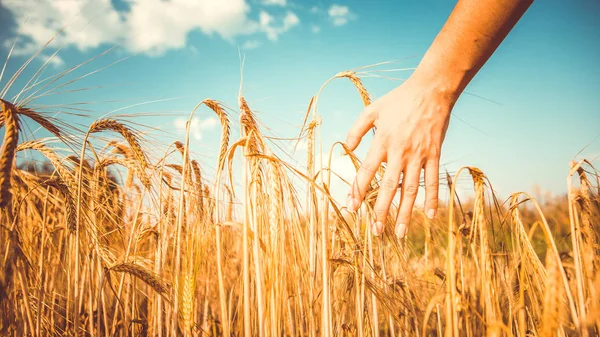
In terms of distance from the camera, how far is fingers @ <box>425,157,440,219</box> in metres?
1.25

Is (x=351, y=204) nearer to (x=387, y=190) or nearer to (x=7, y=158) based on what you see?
(x=387, y=190)

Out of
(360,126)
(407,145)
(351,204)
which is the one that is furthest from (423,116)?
(351,204)

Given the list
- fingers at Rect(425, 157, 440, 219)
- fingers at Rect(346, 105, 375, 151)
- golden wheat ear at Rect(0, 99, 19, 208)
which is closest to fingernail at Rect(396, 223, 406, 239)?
fingers at Rect(425, 157, 440, 219)

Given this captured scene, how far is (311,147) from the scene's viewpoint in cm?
151

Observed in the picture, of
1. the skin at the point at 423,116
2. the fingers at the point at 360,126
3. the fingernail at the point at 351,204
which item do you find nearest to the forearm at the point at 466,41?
the skin at the point at 423,116

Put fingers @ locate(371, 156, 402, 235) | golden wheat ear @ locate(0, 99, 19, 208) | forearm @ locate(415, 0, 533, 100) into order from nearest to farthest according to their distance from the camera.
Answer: golden wheat ear @ locate(0, 99, 19, 208)
forearm @ locate(415, 0, 533, 100)
fingers @ locate(371, 156, 402, 235)

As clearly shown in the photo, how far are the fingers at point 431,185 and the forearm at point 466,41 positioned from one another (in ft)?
1.02

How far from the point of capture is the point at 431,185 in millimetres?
1253

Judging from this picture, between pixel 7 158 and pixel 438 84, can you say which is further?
pixel 438 84

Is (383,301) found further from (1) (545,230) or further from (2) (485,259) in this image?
(1) (545,230)

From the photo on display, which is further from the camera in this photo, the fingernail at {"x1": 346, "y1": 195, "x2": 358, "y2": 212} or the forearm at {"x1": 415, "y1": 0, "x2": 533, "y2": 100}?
the fingernail at {"x1": 346, "y1": 195, "x2": 358, "y2": 212}

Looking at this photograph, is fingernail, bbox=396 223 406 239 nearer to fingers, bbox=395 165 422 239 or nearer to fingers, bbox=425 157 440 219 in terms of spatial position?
fingers, bbox=395 165 422 239

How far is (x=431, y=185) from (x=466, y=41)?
60 cm

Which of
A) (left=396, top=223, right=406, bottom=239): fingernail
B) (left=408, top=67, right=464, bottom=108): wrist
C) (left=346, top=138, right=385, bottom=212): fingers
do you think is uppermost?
(left=408, top=67, right=464, bottom=108): wrist
